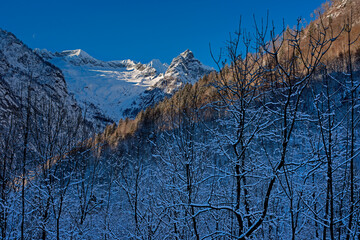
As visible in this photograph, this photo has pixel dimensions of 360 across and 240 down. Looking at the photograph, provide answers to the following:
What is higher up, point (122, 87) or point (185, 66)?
point (185, 66)

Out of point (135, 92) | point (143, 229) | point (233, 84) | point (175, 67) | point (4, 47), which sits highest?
point (175, 67)

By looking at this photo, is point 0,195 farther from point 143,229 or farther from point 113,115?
point 113,115

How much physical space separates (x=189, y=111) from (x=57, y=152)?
3667mm

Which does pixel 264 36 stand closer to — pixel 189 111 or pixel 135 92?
pixel 189 111

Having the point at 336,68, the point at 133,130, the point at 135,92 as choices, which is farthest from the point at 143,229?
the point at 135,92

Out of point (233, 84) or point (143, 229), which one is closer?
point (233, 84)

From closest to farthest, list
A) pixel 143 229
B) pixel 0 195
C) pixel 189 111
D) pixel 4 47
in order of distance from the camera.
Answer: pixel 189 111 < pixel 0 195 < pixel 143 229 < pixel 4 47

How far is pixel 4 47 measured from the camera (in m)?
95.9

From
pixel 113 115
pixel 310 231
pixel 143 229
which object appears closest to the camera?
pixel 143 229

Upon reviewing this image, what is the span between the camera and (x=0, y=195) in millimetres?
5895

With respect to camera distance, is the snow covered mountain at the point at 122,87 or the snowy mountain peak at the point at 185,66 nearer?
the snow covered mountain at the point at 122,87

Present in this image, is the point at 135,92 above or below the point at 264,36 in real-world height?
above

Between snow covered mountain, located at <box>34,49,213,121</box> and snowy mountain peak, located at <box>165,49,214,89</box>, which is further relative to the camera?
snowy mountain peak, located at <box>165,49,214,89</box>

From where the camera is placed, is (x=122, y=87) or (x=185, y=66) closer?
(x=185, y=66)
